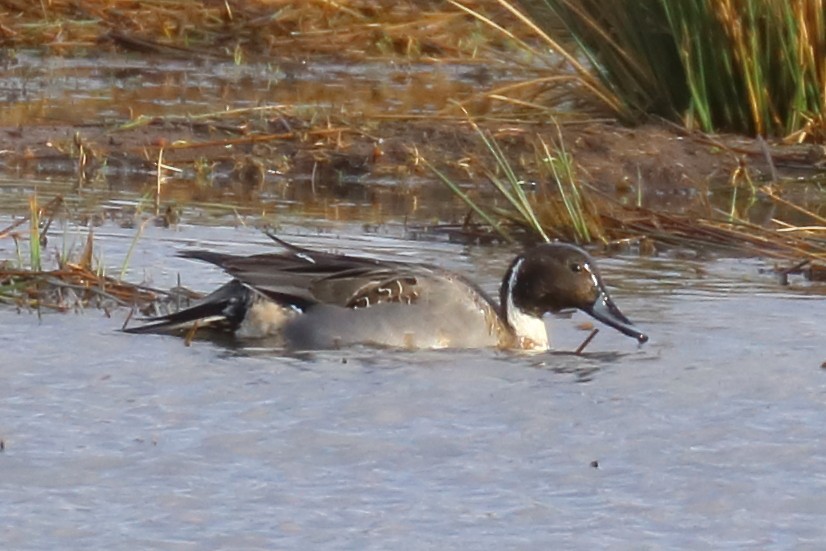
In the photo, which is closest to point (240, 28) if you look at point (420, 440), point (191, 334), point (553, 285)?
point (553, 285)

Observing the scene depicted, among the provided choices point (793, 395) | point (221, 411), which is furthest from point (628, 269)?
point (221, 411)

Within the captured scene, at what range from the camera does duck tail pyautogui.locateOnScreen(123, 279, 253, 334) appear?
20.7 ft

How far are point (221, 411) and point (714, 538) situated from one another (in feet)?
4.89

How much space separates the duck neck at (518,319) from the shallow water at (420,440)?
0.14 meters

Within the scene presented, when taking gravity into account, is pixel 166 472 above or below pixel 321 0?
below

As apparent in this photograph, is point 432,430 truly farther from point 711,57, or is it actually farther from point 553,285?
point 711,57

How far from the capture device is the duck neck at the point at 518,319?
21.4 ft

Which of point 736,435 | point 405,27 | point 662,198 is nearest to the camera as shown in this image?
point 736,435

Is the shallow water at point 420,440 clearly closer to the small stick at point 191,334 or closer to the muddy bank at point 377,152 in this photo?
the small stick at point 191,334

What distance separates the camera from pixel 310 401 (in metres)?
5.50

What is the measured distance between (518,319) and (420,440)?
148 cm

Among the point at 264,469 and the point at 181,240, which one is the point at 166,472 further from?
the point at 181,240

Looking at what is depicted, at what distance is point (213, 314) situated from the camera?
21.0ft

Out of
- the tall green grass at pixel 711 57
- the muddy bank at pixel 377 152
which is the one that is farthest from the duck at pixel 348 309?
the tall green grass at pixel 711 57
